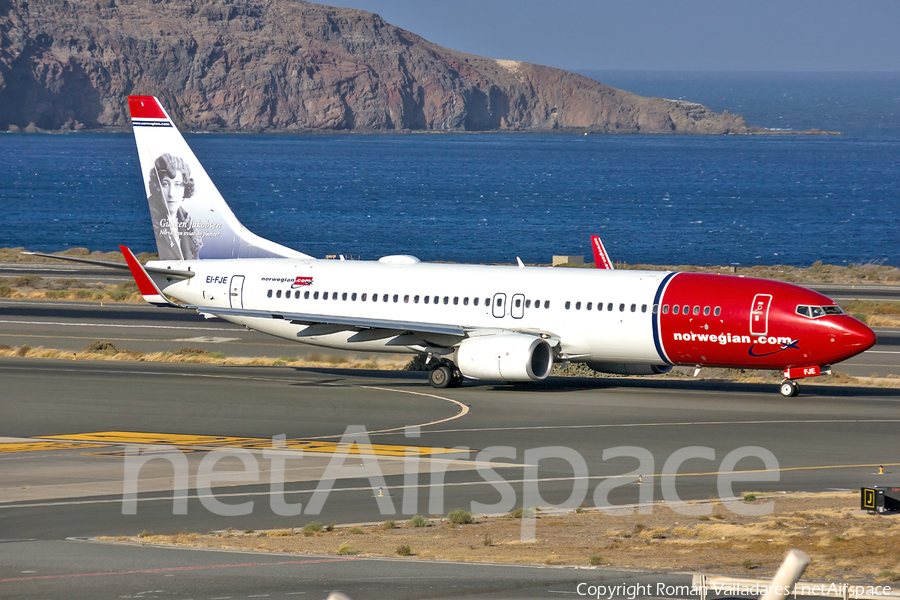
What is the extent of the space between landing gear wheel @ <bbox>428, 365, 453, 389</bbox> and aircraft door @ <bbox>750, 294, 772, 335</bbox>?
10.1m

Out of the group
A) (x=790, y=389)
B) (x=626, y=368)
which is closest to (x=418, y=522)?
(x=626, y=368)

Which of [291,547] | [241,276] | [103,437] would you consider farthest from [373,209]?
[291,547]

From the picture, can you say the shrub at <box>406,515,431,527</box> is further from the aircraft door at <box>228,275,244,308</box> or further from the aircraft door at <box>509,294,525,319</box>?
the aircraft door at <box>228,275,244,308</box>

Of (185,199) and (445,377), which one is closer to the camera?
(445,377)

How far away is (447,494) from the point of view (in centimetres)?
2325

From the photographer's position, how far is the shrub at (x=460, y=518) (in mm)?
20625

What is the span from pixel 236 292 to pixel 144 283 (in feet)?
12.3

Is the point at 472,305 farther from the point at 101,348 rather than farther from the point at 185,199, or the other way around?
the point at 101,348

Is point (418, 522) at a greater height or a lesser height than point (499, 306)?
lesser

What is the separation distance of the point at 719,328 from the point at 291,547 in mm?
21008

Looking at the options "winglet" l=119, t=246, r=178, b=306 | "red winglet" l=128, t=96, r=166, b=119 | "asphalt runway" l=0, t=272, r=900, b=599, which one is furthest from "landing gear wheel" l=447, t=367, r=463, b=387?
"red winglet" l=128, t=96, r=166, b=119

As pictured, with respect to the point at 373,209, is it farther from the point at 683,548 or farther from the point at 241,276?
the point at 683,548

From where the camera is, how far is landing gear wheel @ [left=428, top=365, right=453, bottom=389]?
40.1 metres

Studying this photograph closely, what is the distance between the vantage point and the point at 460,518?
20.7 metres
